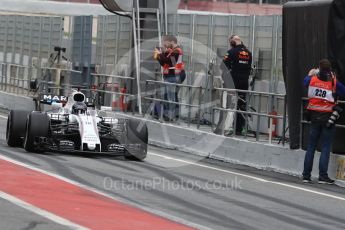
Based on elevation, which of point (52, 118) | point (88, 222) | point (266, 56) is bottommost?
point (88, 222)

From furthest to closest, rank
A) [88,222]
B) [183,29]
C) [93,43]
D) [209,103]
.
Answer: [93,43], [183,29], [209,103], [88,222]

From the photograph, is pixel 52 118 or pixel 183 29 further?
pixel 183 29

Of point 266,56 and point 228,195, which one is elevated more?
point 266,56

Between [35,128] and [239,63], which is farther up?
[239,63]

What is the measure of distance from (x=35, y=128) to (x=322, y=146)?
500 cm

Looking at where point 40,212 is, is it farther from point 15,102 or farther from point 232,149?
point 15,102

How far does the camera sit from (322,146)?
1558 centimetres

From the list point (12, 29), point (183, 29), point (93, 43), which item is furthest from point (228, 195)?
point (12, 29)

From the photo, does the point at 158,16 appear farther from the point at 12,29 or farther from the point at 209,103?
the point at 12,29

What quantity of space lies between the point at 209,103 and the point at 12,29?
18.6 meters

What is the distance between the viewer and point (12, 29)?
3731 centimetres

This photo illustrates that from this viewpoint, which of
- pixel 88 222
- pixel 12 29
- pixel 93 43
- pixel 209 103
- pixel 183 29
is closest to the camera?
pixel 88 222

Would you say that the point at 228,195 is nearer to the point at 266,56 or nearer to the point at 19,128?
the point at 19,128

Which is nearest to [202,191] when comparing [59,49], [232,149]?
[232,149]
